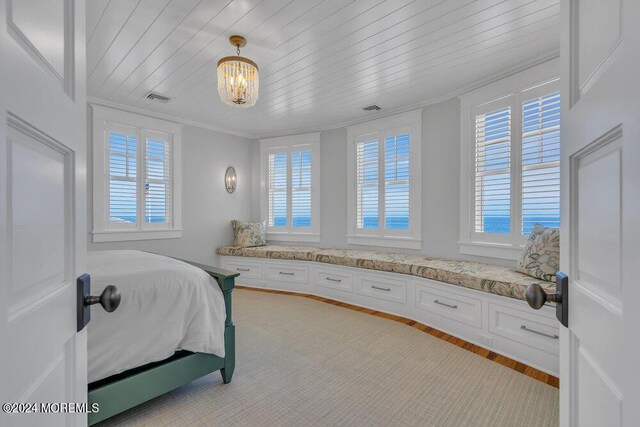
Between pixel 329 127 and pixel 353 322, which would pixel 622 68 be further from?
pixel 329 127

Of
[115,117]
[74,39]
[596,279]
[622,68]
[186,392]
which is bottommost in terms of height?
[186,392]

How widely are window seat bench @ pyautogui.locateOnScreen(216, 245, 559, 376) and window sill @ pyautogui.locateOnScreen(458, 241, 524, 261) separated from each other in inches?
5.6

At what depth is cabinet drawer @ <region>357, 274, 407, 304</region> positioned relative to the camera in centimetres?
345

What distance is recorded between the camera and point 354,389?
203 cm

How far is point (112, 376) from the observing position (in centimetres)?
167

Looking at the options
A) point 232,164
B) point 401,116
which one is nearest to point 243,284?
point 232,164

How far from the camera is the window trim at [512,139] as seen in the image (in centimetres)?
278

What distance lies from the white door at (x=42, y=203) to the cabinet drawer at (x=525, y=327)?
8.98 feet

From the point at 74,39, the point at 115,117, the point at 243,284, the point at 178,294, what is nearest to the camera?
the point at 74,39

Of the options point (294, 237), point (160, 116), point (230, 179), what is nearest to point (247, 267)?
point (294, 237)

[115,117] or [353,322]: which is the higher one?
[115,117]

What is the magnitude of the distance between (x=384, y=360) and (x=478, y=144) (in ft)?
8.08

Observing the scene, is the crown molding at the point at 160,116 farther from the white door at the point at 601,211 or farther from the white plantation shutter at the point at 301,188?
the white door at the point at 601,211

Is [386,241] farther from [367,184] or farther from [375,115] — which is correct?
[375,115]
